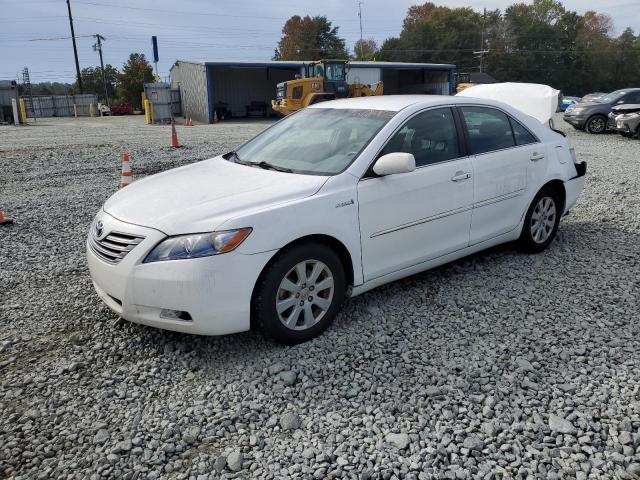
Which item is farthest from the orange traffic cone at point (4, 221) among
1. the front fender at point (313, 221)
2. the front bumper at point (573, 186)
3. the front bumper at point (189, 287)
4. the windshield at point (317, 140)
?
the front bumper at point (573, 186)

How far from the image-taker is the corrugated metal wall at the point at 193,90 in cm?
3350

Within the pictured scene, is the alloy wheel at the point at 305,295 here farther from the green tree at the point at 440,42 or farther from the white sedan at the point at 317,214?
the green tree at the point at 440,42

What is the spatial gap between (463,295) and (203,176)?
90.5 inches

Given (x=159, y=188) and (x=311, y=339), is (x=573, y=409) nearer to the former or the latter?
(x=311, y=339)

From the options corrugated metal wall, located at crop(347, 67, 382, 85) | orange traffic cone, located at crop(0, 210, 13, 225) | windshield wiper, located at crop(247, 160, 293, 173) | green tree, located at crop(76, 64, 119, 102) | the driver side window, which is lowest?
orange traffic cone, located at crop(0, 210, 13, 225)

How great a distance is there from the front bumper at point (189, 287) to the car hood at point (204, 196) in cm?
17

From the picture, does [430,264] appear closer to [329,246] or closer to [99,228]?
[329,246]

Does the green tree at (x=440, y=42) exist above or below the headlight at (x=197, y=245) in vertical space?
above

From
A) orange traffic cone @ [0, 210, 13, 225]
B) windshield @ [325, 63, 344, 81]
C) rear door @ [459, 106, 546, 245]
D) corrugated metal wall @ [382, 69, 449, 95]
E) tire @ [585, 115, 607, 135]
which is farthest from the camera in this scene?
corrugated metal wall @ [382, 69, 449, 95]

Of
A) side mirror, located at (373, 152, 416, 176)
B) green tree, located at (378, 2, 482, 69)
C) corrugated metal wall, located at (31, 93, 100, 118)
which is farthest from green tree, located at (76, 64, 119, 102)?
side mirror, located at (373, 152, 416, 176)

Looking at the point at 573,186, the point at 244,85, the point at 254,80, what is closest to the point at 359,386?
the point at 573,186

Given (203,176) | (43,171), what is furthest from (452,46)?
(203,176)

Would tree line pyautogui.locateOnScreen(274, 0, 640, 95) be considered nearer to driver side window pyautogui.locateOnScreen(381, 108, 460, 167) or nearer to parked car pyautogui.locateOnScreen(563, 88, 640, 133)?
parked car pyautogui.locateOnScreen(563, 88, 640, 133)

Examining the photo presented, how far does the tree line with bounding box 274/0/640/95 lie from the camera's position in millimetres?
80375
